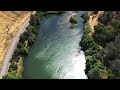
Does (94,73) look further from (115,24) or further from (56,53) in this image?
(115,24)

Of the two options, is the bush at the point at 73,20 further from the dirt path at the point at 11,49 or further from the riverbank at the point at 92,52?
the dirt path at the point at 11,49

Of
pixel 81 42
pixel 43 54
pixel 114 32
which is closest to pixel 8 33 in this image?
pixel 43 54

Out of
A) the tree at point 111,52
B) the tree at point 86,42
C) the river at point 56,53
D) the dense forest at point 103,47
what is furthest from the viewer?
the tree at point 86,42

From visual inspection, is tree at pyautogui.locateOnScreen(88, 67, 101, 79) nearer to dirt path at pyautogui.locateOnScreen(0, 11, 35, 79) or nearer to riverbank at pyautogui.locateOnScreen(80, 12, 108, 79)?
riverbank at pyautogui.locateOnScreen(80, 12, 108, 79)

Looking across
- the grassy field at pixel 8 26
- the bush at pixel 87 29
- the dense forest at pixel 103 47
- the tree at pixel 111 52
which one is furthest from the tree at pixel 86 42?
the grassy field at pixel 8 26

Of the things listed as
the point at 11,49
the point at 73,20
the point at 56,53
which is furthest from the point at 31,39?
the point at 73,20
